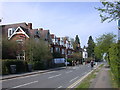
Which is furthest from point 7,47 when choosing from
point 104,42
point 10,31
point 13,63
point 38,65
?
point 10,31

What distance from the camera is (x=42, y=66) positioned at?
39531 millimetres

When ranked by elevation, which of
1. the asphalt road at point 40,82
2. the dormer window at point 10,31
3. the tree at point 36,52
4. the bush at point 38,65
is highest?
the dormer window at point 10,31

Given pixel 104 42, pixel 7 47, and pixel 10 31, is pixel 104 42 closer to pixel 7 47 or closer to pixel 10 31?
pixel 7 47

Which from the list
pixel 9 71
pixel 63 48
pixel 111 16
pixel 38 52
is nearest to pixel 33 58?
pixel 38 52

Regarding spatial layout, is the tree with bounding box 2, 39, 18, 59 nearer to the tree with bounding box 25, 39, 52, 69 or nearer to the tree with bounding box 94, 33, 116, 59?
the tree with bounding box 25, 39, 52, 69

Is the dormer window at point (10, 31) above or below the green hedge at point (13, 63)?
above

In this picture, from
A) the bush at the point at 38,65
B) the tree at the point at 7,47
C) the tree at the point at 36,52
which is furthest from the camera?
the bush at the point at 38,65

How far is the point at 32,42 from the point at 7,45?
19.1 ft

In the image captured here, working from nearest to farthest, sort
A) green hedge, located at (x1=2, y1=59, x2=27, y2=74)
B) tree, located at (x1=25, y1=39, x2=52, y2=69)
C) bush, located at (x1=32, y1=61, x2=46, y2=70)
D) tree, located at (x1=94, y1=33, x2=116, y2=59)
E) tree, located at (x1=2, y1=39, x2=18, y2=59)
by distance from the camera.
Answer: green hedge, located at (x1=2, y1=59, x2=27, y2=74), tree, located at (x1=2, y1=39, x2=18, y2=59), tree, located at (x1=25, y1=39, x2=52, y2=69), bush, located at (x1=32, y1=61, x2=46, y2=70), tree, located at (x1=94, y1=33, x2=116, y2=59)

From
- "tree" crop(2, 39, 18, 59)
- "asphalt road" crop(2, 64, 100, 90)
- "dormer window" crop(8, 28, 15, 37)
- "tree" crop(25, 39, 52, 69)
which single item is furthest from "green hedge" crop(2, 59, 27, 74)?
"dormer window" crop(8, 28, 15, 37)

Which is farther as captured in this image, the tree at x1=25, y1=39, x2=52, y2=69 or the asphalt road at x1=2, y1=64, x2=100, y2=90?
the tree at x1=25, y1=39, x2=52, y2=69

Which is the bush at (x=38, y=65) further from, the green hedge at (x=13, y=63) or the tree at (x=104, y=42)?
the tree at (x=104, y=42)

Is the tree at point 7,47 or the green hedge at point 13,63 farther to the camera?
the tree at point 7,47

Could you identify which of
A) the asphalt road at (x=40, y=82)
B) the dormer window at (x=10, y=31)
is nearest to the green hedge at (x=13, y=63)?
the asphalt road at (x=40, y=82)
